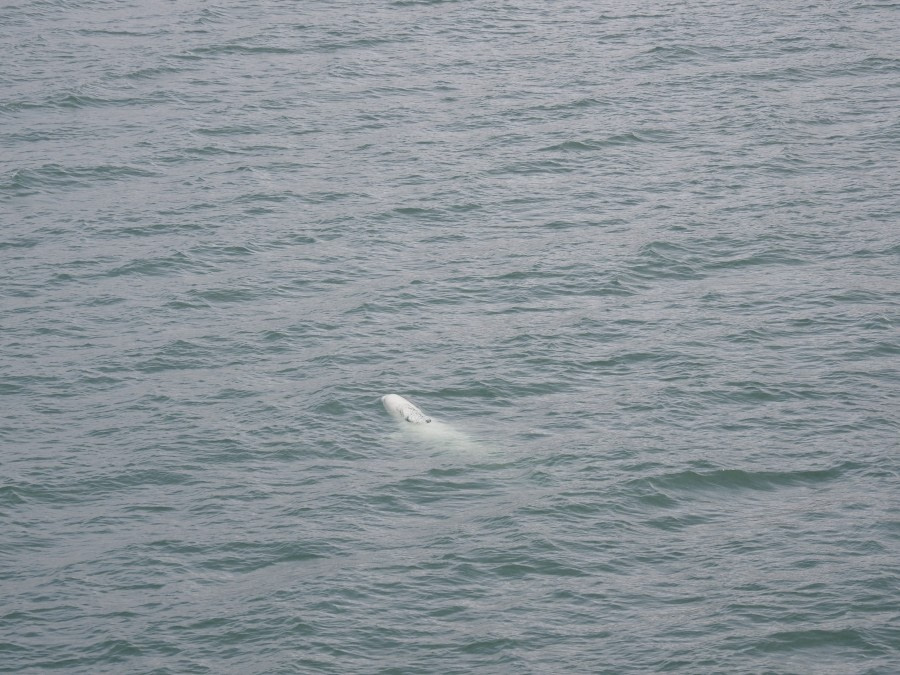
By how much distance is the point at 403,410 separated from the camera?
38625 mm

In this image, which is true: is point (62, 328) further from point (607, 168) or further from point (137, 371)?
point (607, 168)

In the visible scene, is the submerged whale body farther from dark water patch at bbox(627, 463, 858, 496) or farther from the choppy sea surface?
dark water patch at bbox(627, 463, 858, 496)

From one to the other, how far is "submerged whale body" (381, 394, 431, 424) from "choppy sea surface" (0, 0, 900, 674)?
0.53 meters

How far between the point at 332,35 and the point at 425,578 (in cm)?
4419

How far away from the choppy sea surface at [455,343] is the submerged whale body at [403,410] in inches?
20.8

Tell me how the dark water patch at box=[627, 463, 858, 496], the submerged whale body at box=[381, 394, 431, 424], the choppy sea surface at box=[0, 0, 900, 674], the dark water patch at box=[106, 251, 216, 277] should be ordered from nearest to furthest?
the choppy sea surface at box=[0, 0, 900, 674] < the dark water patch at box=[627, 463, 858, 496] < the submerged whale body at box=[381, 394, 431, 424] < the dark water patch at box=[106, 251, 216, 277]

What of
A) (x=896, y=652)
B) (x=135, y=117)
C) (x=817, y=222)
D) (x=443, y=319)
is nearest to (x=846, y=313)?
(x=817, y=222)

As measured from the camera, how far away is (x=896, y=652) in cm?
2819

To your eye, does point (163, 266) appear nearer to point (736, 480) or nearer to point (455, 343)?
point (455, 343)

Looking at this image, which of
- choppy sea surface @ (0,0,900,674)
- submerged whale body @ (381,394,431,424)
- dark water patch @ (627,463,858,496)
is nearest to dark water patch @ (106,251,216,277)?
choppy sea surface @ (0,0,900,674)

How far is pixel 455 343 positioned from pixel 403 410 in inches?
191

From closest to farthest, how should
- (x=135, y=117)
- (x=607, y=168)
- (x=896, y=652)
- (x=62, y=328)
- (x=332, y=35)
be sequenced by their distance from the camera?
(x=896, y=652), (x=62, y=328), (x=607, y=168), (x=135, y=117), (x=332, y=35)

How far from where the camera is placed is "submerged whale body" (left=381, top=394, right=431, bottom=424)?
38.2 metres

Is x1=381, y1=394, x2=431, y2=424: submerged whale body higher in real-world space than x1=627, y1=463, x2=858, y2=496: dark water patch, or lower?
higher
